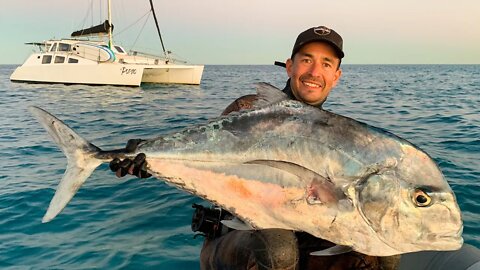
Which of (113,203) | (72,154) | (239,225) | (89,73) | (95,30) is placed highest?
(95,30)

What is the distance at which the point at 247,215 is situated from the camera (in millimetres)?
2857

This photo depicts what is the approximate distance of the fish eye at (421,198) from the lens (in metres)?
2.53

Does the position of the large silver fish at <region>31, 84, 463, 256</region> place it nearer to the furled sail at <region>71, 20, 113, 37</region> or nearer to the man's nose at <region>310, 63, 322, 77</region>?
the man's nose at <region>310, 63, 322, 77</region>

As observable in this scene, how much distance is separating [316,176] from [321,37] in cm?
187

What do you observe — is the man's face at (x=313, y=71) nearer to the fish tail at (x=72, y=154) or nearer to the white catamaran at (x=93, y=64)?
the fish tail at (x=72, y=154)

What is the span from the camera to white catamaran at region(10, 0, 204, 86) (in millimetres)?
33781

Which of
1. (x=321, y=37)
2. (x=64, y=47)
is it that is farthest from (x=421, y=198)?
(x=64, y=47)

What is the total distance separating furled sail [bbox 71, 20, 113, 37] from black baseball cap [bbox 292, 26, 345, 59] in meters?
34.5

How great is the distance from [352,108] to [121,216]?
14.7m

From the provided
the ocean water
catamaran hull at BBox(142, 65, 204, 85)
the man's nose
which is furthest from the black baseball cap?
catamaran hull at BBox(142, 65, 204, 85)

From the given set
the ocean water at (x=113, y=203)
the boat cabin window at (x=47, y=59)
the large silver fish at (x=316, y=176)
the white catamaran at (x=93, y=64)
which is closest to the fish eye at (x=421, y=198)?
the large silver fish at (x=316, y=176)

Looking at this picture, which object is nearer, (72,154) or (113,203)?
(72,154)

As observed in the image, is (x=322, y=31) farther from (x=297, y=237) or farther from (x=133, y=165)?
(x=133, y=165)

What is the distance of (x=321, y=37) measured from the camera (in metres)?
4.06
